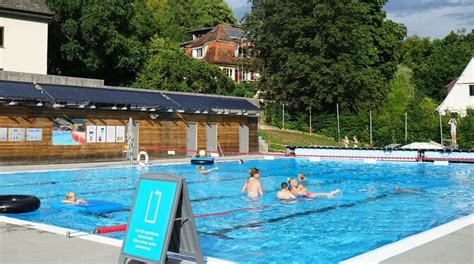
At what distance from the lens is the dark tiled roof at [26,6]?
106 feet

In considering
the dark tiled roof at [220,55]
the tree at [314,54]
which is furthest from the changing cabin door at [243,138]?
the dark tiled roof at [220,55]

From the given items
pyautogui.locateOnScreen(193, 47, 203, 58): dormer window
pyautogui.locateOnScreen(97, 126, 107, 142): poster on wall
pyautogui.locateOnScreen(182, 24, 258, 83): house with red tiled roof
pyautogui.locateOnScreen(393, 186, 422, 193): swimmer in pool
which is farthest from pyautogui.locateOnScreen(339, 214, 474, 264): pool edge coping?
pyautogui.locateOnScreen(193, 47, 203, 58): dormer window

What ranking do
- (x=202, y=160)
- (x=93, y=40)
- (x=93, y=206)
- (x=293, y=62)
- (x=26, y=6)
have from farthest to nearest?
(x=293, y=62), (x=93, y=40), (x=26, y=6), (x=202, y=160), (x=93, y=206)

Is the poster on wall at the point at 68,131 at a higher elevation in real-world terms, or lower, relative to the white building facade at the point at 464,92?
lower

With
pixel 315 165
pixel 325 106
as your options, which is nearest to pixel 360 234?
pixel 315 165

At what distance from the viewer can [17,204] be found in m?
11.4

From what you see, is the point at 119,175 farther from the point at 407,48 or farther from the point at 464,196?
the point at 407,48

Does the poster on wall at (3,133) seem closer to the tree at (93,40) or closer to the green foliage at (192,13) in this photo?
the tree at (93,40)

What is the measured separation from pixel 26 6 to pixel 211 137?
14910mm

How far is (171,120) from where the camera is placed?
1212 inches

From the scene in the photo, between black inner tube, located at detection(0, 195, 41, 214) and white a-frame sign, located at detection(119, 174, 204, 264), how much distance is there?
6126mm

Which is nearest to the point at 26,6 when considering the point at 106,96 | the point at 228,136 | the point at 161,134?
the point at 106,96

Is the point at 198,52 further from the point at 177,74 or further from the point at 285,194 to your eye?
the point at 285,194

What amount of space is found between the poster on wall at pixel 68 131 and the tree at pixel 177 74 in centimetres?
1785
